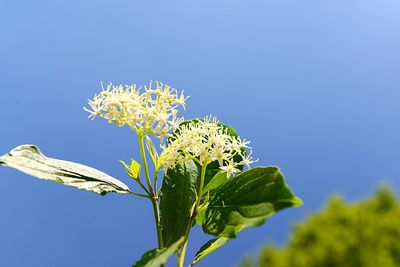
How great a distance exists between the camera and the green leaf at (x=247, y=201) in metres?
1.20

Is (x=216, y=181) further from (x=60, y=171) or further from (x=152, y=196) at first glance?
(x=60, y=171)

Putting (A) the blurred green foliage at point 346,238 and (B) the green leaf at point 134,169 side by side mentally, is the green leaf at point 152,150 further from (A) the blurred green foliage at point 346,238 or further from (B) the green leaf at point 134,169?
(A) the blurred green foliage at point 346,238

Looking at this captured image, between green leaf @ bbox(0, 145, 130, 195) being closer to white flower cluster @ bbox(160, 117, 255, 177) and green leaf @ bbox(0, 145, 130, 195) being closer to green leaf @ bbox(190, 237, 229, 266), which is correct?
white flower cluster @ bbox(160, 117, 255, 177)

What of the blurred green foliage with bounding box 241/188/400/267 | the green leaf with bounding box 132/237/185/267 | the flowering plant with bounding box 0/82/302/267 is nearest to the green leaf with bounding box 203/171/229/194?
the flowering plant with bounding box 0/82/302/267

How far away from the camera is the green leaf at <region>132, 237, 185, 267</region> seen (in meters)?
1.20

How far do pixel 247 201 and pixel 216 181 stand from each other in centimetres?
37

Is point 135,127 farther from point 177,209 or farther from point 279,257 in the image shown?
point 279,257

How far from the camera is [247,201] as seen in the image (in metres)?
1.34

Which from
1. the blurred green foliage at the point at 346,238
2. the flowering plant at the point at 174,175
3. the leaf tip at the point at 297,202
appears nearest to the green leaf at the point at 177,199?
the flowering plant at the point at 174,175

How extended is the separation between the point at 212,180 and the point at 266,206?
486mm

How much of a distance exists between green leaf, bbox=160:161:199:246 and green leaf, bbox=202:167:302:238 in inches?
5.7

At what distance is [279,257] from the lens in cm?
346

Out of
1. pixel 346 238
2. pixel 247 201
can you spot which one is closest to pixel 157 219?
pixel 247 201

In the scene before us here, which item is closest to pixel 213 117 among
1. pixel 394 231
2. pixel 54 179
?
pixel 54 179
